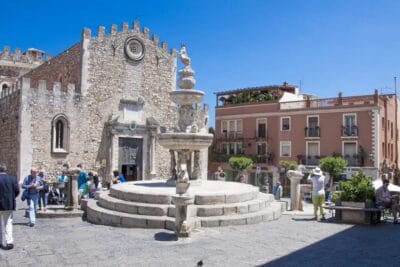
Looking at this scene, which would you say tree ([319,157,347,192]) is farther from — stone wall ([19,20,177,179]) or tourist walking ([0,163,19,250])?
tourist walking ([0,163,19,250])

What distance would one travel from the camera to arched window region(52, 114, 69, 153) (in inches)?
878

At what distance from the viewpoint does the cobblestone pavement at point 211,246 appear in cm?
655

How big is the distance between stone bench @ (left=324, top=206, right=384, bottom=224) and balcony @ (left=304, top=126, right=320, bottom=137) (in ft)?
82.8

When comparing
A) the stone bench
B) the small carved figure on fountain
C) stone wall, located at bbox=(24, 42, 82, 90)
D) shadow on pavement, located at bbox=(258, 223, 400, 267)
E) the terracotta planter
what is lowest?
shadow on pavement, located at bbox=(258, 223, 400, 267)

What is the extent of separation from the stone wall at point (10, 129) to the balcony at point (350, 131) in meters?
25.4

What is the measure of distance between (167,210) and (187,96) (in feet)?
13.7

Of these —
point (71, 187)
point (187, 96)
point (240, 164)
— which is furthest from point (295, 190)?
point (240, 164)

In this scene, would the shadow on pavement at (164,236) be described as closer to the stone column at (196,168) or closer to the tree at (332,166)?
the stone column at (196,168)

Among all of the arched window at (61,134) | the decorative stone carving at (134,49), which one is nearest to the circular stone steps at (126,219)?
the arched window at (61,134)

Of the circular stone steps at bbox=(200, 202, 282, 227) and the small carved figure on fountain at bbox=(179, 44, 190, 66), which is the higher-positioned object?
the small carved figure on fountain at bbox=(179, 44, 190, 66)

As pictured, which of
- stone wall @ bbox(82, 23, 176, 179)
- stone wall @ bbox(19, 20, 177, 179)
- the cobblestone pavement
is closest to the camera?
the cobblestone pavement

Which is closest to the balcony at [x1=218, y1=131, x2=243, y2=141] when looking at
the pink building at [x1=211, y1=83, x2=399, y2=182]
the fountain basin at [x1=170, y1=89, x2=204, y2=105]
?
the pink building at [x1=211, y1=83, x2=399, y2=182]

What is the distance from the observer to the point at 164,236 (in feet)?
27.3

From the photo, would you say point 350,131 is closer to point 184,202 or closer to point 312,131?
point 312,131
